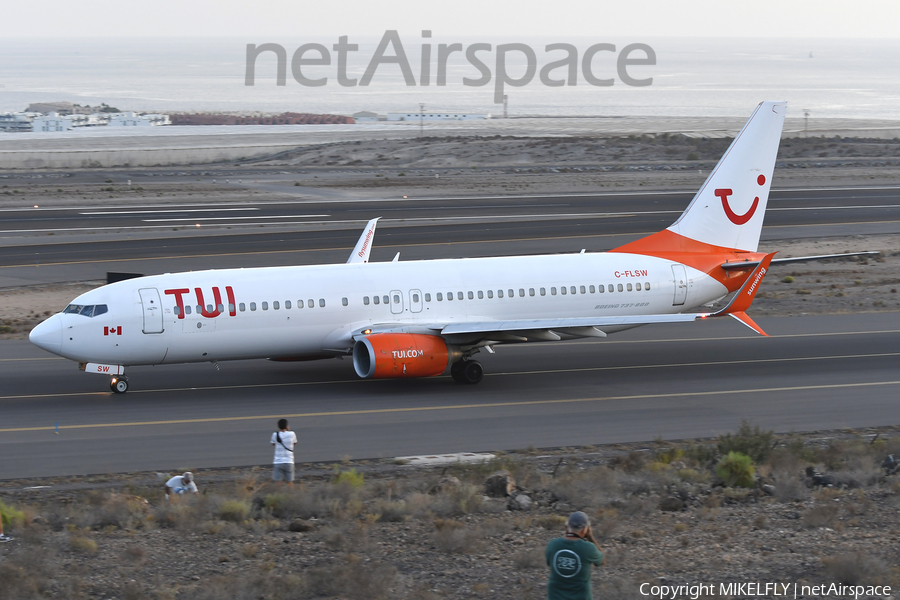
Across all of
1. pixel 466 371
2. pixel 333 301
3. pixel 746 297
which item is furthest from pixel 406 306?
pixel 746 297

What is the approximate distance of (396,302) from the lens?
102 feet

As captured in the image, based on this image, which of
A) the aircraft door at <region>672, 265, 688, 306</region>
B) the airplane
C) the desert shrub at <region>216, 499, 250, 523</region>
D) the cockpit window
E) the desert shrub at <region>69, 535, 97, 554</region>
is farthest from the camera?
the aircraft door at <region>672, 265, 688, 306</region>

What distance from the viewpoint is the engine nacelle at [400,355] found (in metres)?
29.1

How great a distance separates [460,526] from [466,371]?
552 inches

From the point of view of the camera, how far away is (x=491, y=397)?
96.5 feet

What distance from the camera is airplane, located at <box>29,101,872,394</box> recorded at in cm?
2898

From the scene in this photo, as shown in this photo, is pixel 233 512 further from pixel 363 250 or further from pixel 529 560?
pixel 363 250

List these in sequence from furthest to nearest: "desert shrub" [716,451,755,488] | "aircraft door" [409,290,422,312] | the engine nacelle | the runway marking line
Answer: "aircraft door" [409,290,422,312] < the engine nacelle < the runway marking line < "desert shrub" [716,451,755,488]

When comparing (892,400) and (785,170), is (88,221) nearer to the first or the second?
(892,400)

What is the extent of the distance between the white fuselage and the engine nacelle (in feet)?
3.83

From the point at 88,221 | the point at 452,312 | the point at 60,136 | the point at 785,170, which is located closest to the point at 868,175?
the point at 785,170

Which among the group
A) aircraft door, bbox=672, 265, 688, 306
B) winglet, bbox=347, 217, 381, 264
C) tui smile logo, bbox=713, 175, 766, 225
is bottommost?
aircraft door, bbox=672, 265, 688, 306

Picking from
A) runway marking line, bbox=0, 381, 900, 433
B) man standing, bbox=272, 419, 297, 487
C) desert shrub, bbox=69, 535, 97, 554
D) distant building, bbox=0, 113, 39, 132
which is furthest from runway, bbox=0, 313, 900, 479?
distant building, bbox=0, 113, 39, 132

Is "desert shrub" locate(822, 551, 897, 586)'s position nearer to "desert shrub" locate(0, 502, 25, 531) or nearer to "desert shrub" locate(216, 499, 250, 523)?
"desert shrub" locate(216, 499, 250, 523)
